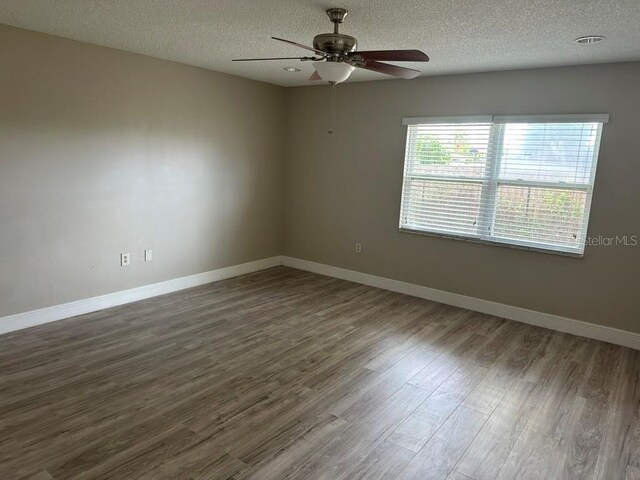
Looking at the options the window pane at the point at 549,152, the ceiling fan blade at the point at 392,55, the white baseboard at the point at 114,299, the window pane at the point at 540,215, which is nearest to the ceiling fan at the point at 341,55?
the ceiling fan blade at the point at 392,55

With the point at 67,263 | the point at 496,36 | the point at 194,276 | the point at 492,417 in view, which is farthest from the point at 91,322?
the point at 496,36

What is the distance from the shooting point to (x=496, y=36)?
2998mm

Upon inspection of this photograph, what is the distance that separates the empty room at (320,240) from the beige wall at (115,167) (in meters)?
0.02

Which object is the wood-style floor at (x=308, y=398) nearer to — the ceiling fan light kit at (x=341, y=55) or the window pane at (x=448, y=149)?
the window pane at (x=448, y=149)

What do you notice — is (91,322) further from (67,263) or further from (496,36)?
(496,36)

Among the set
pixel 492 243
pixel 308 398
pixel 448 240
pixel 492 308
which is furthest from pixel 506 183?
pixel 308 398

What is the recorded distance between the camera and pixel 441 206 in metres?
4.69

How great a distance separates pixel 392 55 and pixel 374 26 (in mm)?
525

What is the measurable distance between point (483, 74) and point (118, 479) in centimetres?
435

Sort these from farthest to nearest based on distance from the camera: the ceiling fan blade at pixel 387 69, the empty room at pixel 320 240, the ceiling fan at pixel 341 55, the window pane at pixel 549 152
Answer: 1. the window pane at pixel 549 152
2. the ceiling fan blade at pixel 387 69
3. the ceiling fan at pixel 341 55
4. the empty room at pixel 320 240

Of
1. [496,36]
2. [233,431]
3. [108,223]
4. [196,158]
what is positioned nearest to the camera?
[233,431]

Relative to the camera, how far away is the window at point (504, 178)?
386cm

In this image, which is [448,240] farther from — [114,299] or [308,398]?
[114,299]

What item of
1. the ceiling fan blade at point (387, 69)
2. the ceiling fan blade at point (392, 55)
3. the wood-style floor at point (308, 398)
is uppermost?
the ceiling fan blade at point (392, 55)
